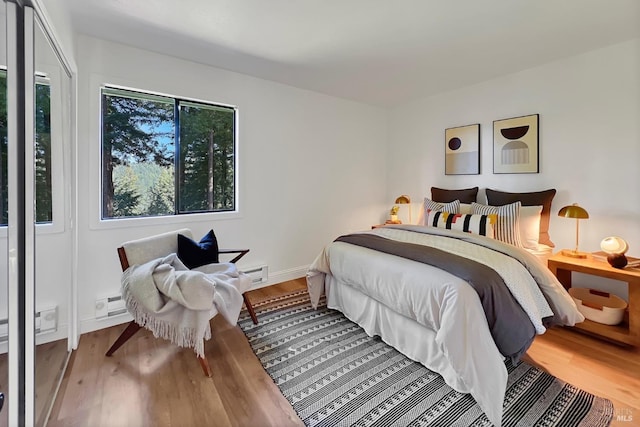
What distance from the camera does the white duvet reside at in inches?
59.7

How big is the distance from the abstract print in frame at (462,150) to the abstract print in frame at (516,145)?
0.20 m

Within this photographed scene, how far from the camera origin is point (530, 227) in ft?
8.64

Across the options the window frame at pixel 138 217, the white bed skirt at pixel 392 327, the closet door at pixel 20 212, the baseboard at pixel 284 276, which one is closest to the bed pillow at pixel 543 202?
the white bed skirt at pixel 392 327

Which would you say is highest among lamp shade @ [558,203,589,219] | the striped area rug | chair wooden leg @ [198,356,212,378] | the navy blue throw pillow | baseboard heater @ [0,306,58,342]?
lamp shade @ [558,203,589,219]

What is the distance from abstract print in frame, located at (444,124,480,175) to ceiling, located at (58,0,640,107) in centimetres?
63

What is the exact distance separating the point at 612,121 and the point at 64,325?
170 inches

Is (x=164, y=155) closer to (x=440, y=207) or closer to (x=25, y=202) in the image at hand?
(x=25, y=202)

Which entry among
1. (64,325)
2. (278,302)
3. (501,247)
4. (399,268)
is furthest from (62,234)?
(501,247)

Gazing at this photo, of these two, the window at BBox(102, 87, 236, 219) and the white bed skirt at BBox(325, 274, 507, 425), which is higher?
the window at BBox(102, 87, 236, 219)

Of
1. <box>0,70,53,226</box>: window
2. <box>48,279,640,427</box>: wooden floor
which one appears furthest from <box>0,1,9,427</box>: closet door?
<box>48,279,640,427</box>: wooden floor

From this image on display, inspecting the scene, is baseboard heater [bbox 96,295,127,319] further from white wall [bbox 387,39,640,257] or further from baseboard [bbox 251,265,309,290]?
white wall [bbox 387,39,640,257]

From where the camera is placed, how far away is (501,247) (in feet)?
6.77

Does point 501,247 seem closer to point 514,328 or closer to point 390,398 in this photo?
point 514,328

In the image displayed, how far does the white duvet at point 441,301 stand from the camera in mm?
1516
